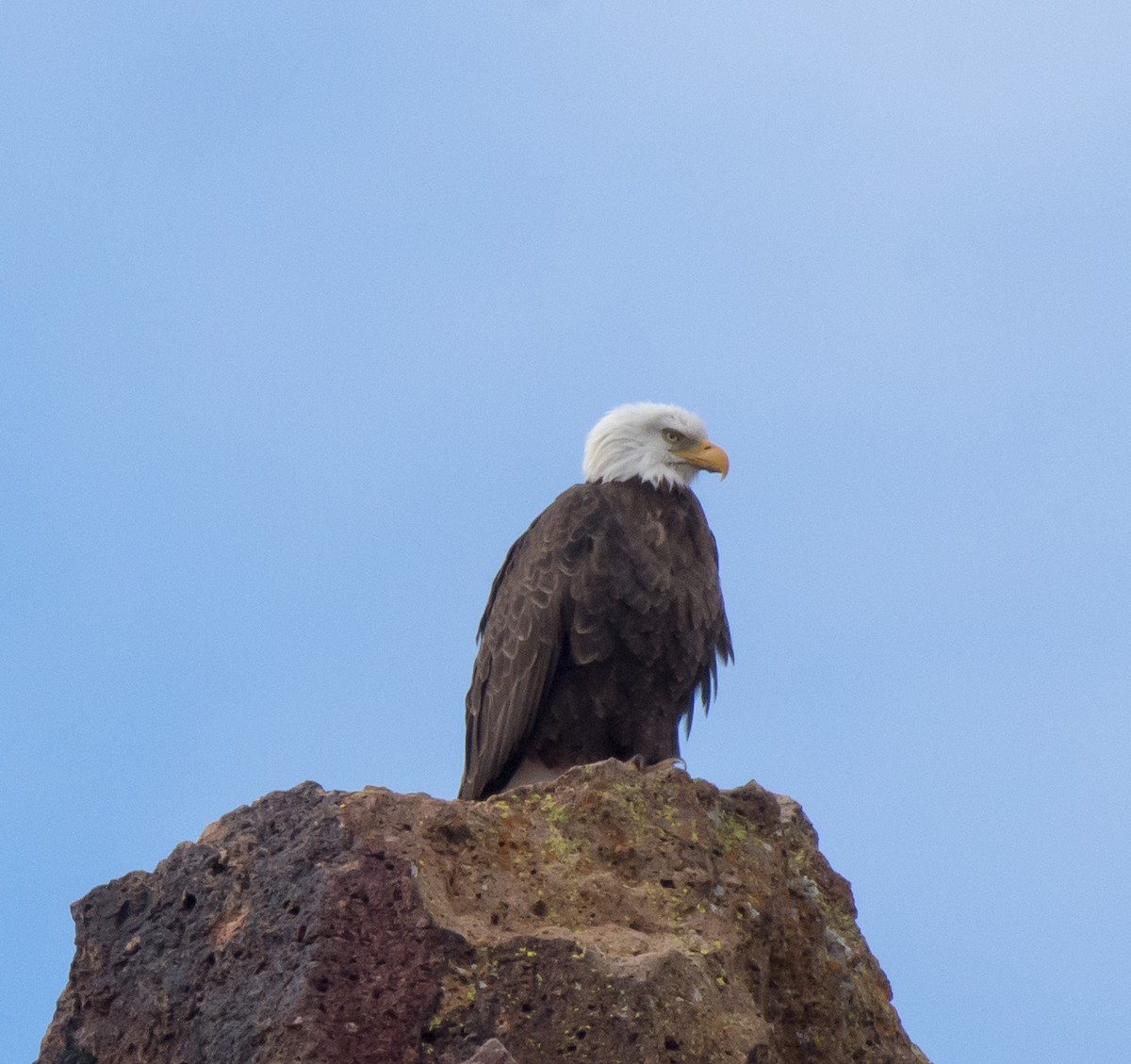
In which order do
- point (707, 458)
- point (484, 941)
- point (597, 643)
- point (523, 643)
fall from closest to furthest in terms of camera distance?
point (484, 941) → point (597, 643) → point (523, 643) → point (707, 458)

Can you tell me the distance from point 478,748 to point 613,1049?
354 centimetres

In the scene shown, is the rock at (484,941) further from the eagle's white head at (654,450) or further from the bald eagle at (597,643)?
the eagle's white head at (654,450)

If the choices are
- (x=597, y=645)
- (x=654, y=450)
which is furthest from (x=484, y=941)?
(x=654, y=450)

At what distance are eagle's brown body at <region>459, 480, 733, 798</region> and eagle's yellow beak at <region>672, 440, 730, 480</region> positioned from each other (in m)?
0.52

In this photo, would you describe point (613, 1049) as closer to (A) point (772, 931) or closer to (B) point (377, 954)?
(B) point (377, 954)

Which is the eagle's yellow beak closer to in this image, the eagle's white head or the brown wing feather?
the eagle's white head

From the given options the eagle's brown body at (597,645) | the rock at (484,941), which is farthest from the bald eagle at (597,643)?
the rock at (484,941)

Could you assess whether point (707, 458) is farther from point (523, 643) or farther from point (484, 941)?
point (484, 941)

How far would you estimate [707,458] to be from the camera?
8531 millimetres

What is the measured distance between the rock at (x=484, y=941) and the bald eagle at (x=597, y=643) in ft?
6.41

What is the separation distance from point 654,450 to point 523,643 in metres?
1.29

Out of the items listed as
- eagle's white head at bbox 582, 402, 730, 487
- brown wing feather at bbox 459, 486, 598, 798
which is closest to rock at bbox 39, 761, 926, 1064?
brown wing feather at bbox 459, 486, 598, 798

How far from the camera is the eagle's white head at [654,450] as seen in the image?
8.47 meters

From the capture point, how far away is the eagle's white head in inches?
333
